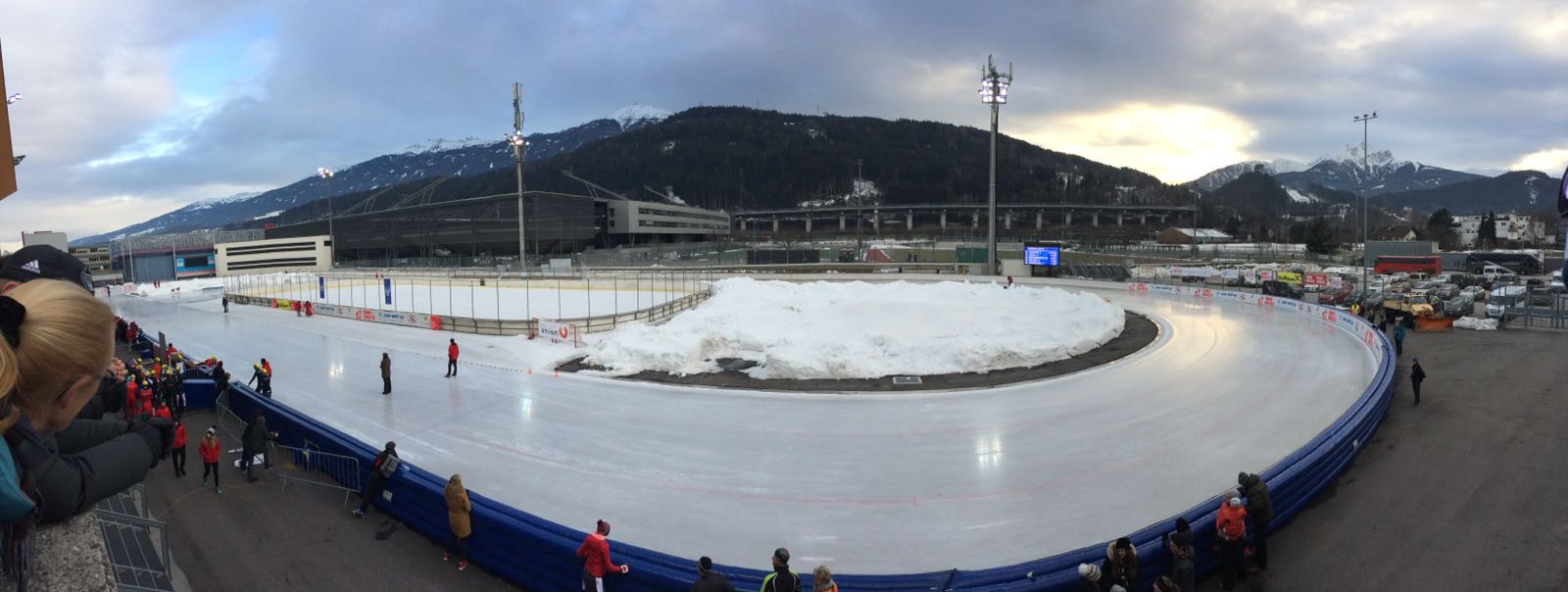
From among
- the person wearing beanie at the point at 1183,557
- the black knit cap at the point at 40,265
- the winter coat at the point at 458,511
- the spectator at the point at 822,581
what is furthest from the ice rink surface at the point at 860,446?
the black knit cap at the point at 40,265

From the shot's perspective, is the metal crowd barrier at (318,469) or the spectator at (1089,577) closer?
the spectator at (1089,577)

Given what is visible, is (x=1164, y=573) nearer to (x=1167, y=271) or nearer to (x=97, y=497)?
(x=97, y=497)

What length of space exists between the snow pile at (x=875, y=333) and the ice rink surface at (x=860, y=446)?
2082 millimetres

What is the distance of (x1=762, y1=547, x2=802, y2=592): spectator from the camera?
6.52 metres

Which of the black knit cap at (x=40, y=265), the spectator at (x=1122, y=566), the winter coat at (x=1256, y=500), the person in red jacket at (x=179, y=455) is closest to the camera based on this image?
the black knit cap at (x=40, y=265)

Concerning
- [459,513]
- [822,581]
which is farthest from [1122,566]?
[459,513]

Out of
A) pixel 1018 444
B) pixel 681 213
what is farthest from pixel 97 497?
pixel 681 213

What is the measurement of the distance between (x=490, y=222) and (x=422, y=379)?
288 ft

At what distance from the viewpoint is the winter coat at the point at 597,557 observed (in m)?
7.48

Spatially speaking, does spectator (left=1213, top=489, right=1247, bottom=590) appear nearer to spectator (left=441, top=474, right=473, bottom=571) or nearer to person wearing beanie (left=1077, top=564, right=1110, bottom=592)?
person wearing beanie (left=1077, top=564, right=1110, bottom=592)

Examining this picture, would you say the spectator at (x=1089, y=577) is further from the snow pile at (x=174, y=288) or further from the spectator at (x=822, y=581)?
the snow pile at (x=174, y=288)

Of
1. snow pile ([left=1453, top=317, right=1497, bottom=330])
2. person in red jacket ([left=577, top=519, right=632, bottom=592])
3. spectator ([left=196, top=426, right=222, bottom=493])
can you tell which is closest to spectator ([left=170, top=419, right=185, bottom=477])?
spectator ([left=196, top=426, right=222, bottom=493])

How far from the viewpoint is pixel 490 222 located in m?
102

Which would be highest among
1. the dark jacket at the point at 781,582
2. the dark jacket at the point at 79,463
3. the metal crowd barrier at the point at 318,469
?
the dark jacket at the point at 79,463
